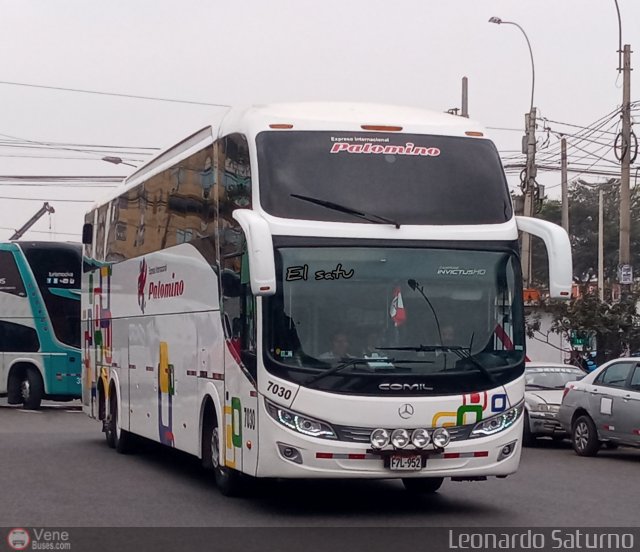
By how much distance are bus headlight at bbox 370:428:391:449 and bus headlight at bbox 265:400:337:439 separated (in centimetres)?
34

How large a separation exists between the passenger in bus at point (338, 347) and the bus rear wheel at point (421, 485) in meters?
2.67

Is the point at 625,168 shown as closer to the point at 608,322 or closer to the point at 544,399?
the point at 608,322

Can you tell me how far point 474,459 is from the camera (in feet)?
40.2

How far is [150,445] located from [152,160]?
4.99 metres

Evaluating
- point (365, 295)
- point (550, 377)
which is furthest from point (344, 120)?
point (550, 377)

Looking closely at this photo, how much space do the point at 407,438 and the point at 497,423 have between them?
984 millimetres

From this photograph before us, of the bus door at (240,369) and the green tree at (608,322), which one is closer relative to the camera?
the bus door at (240,369)

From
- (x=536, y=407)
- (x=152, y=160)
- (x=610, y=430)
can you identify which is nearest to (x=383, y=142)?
(x=152, y=160)

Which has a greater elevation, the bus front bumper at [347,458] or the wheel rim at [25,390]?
the bus front bumper at [347,458]

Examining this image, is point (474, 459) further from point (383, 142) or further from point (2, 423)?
point (2, 423)

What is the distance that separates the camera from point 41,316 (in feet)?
97.8

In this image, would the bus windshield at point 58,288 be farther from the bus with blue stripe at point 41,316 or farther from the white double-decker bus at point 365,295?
the white double-decker bus at point 365,295

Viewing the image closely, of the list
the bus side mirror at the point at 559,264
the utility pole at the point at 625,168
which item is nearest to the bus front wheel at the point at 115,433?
the bus side mirror at the point at 559,264

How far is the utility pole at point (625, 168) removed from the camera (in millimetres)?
29375
